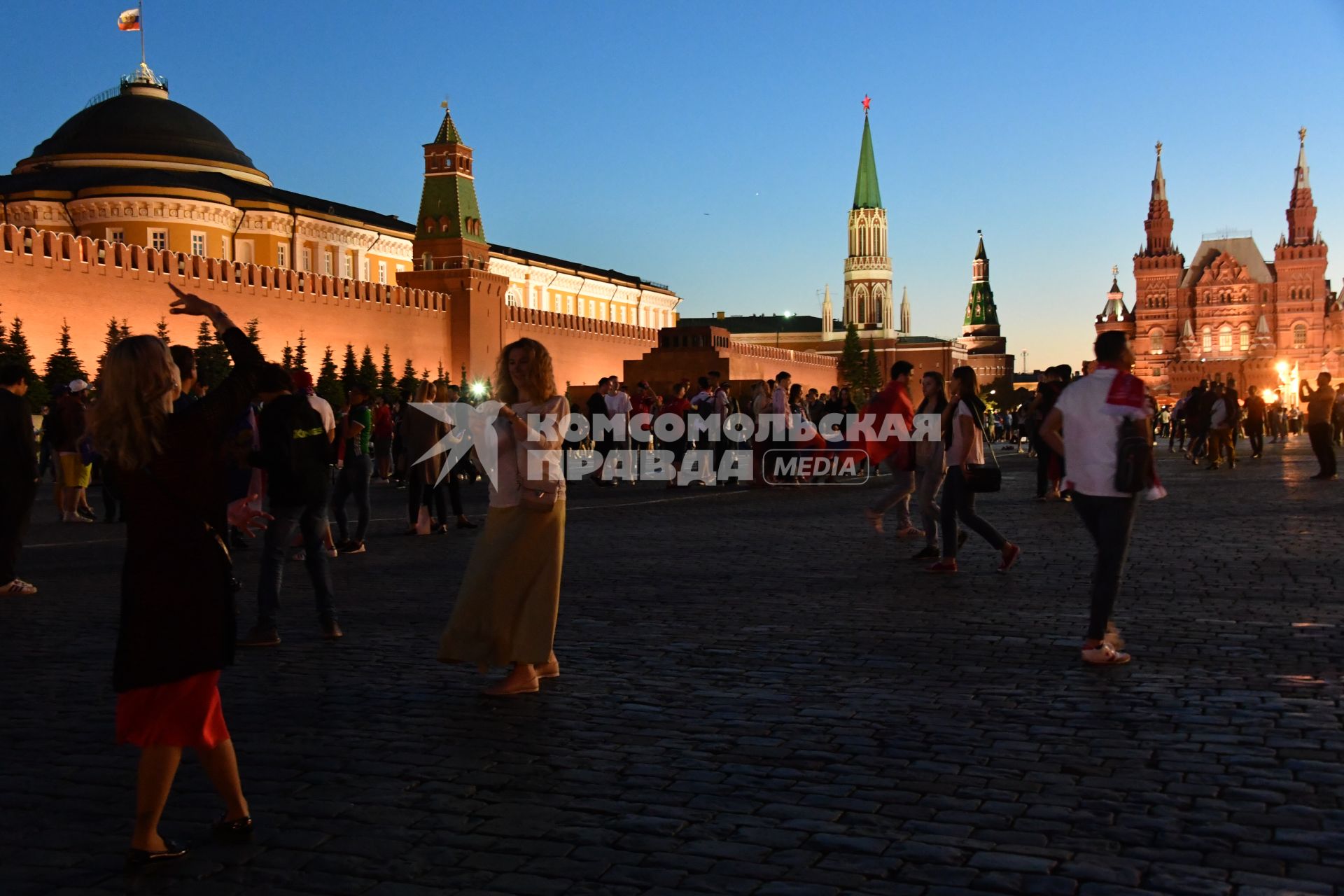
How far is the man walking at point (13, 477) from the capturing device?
27.9ft

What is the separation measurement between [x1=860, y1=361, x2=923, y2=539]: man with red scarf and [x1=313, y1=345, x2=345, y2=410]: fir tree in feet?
99.2

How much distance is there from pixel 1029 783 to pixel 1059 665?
183cm

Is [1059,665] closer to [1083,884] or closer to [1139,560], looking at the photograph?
[1083,884]

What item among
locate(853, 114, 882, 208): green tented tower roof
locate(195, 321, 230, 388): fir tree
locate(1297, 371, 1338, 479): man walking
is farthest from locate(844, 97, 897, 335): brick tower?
locate(1297, 371, 1338, 479): man walking

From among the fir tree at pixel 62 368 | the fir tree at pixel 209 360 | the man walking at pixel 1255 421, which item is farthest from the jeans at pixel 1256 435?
the fir tree at pixel 62 368

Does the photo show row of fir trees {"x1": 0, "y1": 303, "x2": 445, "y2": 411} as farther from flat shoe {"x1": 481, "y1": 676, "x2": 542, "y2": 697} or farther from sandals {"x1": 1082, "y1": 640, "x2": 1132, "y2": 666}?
sandals {"x1": 1082, "y1": 640, "x2": 1132, "y2": 666}

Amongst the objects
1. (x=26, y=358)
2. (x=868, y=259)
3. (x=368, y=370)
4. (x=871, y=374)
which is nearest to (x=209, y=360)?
(x=26, y=358)

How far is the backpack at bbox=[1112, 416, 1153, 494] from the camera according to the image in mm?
5711

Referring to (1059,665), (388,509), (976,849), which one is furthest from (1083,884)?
(388,509)

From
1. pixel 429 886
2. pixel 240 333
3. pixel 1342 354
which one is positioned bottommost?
pixel 429 886

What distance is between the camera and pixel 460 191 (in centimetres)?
6288

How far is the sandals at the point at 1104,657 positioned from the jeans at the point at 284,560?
346 cm

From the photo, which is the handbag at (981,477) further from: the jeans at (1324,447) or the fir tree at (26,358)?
the fir tree at (26,358)

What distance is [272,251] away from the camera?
59.4 metres
